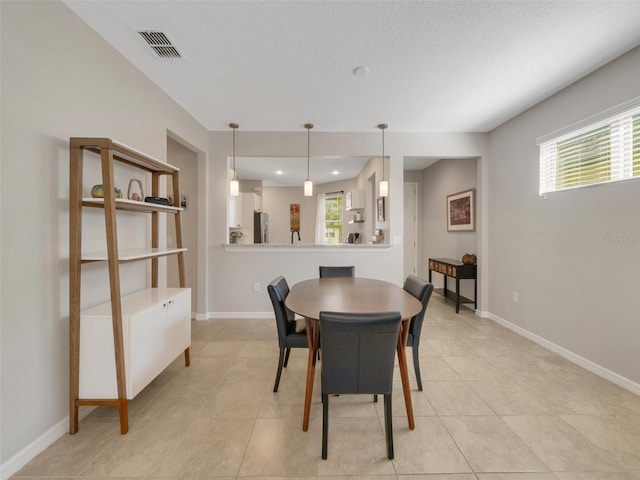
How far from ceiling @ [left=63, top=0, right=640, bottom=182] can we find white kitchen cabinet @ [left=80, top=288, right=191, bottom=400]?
1914mm

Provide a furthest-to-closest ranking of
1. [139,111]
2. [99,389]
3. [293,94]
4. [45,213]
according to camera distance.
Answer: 1. [293,94]
2. [139,111]
3. [99,389]
4. [45,213]

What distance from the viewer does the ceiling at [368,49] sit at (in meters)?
1.69

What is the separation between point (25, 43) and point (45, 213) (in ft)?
2.99

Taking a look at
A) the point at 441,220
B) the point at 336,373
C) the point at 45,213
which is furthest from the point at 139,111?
the point at 441,220

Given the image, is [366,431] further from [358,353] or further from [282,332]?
[282,332]

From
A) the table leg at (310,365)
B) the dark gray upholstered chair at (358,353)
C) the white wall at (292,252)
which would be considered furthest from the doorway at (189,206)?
the dark gray upholstered chair at (358,353)

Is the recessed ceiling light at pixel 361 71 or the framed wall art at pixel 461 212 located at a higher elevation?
the recessed ceiling light at pixel 361 71

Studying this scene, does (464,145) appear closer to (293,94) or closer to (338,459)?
(293,94)

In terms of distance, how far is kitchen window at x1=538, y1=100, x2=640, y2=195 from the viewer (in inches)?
83.0

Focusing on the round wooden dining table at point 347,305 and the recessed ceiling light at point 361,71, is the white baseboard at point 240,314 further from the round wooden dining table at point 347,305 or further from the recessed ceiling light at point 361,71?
the recessed ceiling light at point 361,71

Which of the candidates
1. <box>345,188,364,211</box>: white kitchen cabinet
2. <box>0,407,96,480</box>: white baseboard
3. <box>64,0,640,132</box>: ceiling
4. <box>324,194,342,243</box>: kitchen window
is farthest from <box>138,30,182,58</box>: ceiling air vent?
<box>324,194,342,243</box>: kitchen window

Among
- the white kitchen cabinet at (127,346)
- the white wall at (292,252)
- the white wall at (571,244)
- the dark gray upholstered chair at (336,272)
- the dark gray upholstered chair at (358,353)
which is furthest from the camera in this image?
the white wall at (292,252)

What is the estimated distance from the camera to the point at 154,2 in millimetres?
1633

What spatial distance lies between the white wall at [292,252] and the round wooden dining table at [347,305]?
138 cm
